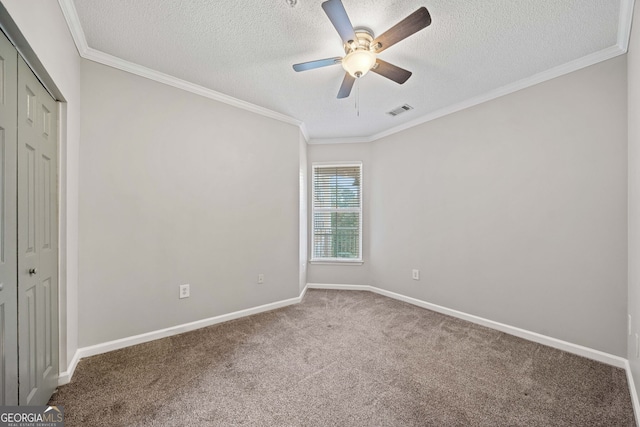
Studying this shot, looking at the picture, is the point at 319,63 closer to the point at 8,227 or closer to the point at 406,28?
the point at 406,28

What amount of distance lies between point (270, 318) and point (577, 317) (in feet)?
9.43

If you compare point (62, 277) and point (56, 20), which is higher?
point (56, 20)

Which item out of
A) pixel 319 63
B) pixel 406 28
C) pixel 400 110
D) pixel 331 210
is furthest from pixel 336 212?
pixel 406 28

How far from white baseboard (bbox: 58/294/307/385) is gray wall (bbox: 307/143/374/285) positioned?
1016 millimetres

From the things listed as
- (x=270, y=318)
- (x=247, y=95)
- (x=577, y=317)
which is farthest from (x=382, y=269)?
(x=247, y=95)

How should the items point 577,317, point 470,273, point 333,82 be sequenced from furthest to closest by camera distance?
point 470,273
point 333,82
point 577,317

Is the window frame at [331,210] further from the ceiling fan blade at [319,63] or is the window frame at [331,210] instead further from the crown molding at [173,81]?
the ceiling fan blade at [319,63]

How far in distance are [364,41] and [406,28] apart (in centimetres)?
39

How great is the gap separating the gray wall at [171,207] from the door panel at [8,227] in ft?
3.29

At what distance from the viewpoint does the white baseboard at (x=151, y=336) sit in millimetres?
1966

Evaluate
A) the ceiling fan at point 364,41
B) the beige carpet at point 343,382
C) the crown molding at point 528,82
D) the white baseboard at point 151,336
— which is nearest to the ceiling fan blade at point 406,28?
the ceiling fan at point 364,41

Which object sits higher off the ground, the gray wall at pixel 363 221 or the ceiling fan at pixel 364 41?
the ceiling fan at pixel 364 41

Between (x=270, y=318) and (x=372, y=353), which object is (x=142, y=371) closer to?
(x=270, y=318)

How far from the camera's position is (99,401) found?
1673 mm
